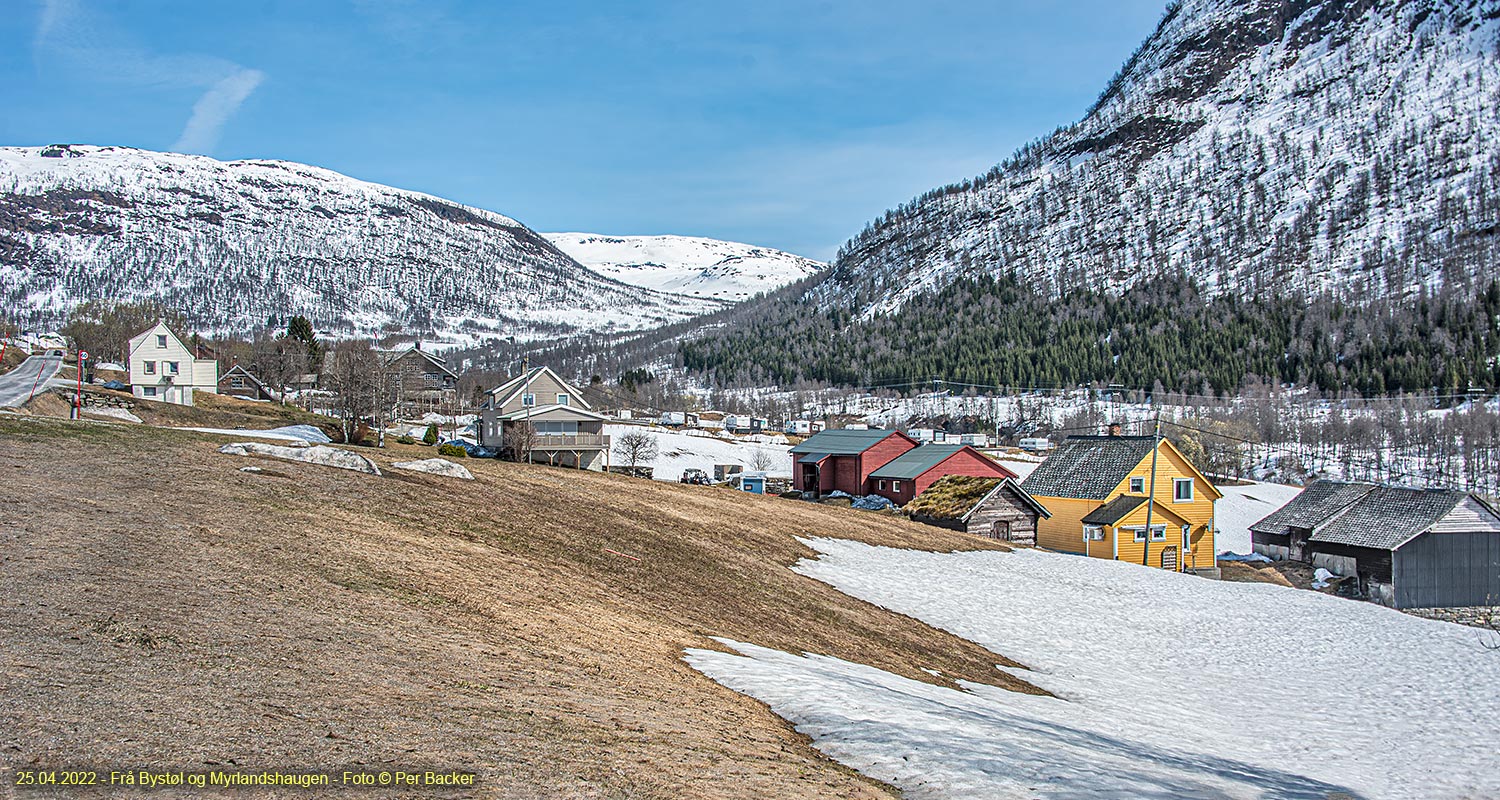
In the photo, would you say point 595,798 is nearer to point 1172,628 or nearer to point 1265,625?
point 1172,628

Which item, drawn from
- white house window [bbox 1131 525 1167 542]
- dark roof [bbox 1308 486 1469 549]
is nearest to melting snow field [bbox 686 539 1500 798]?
white house window [bbox 1131 525 1167 542]

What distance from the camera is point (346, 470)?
22.2 metres

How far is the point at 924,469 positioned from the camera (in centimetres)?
5575

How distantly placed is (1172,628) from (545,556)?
58.7 feet

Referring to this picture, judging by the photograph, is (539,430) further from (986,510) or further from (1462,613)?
(1462,613)

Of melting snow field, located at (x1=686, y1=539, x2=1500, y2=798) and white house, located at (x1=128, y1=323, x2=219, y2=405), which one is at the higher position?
white house, located at (x1=128, y1=323, x2=219, y2=405)

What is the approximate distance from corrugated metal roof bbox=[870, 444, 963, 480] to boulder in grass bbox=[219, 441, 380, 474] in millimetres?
38556

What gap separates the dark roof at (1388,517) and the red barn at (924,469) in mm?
17040

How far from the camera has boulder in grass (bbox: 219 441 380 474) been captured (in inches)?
893

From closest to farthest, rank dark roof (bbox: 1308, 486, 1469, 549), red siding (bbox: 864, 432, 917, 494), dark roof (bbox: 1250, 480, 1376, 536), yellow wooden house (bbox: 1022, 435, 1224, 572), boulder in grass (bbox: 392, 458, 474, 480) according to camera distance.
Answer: boulder in grass (bbox: 392, 458, 474, 480) < dark roof (bbox: 1308, 486, 1469, 549) < yellow wooden house (bbox: 1022, 435, 1224, 572) < dark roof (bbox: 1250, 480, 1376, 536) < red siding (bbox: 864, 432, 917, 494)

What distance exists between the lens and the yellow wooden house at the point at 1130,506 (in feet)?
152

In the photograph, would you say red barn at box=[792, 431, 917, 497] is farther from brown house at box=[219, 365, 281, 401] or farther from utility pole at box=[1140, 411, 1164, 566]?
brown house at box=[219, 365, 281, 401]

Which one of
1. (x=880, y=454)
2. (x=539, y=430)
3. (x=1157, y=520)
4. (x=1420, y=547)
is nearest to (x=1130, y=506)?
(x=1157, y=520)

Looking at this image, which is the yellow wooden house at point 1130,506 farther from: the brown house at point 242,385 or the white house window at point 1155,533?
the brown house at point 242,385
